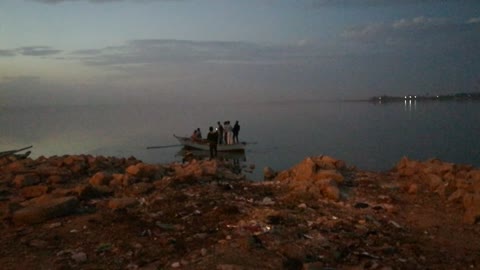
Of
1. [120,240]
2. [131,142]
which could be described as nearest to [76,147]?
[131,142]

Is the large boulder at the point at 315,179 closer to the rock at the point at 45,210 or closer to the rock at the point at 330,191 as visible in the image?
the rock at the point at 330,191

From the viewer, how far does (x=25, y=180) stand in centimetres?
1013

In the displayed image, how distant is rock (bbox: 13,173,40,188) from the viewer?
1003cm

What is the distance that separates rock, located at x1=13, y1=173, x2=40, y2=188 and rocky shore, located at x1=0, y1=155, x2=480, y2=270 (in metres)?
0.03

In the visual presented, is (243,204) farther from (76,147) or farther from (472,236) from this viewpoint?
(76,147)

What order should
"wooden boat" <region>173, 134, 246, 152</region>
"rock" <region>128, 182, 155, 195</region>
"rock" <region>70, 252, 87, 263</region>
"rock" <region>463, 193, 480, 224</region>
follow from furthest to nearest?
"wooden boat" <region>173, 134, 246, 152</region> → "rock" <region>128, 182, 155, 195</region> → "rock" <region>463, 193, 480, 224</region> → "rock" <region>70, 252, 87, 263</region>

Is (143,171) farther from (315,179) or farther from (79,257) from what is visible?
(79,257)

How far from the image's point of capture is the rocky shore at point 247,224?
5.38m

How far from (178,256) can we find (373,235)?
9.39 feet

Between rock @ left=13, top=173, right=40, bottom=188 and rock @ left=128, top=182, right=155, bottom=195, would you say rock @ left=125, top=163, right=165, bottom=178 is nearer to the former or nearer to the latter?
rock @ left=128, top=182, right=155, bottom=195

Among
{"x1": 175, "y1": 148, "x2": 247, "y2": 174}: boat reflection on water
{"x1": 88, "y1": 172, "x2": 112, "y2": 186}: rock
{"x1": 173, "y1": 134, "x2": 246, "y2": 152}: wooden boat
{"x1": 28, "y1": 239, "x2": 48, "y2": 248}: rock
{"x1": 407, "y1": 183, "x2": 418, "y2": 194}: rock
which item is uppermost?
{"x1": 88, "y1": 172, "x2": 112, "y2": 186}: rock

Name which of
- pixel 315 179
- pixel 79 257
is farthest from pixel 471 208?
pixel 79 257

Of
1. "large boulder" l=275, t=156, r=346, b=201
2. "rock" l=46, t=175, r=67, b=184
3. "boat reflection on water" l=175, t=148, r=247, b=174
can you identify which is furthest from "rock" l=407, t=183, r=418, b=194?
"boat reflection on water" l=175, t=148, r=247, b=174

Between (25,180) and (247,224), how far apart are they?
20.7ft
